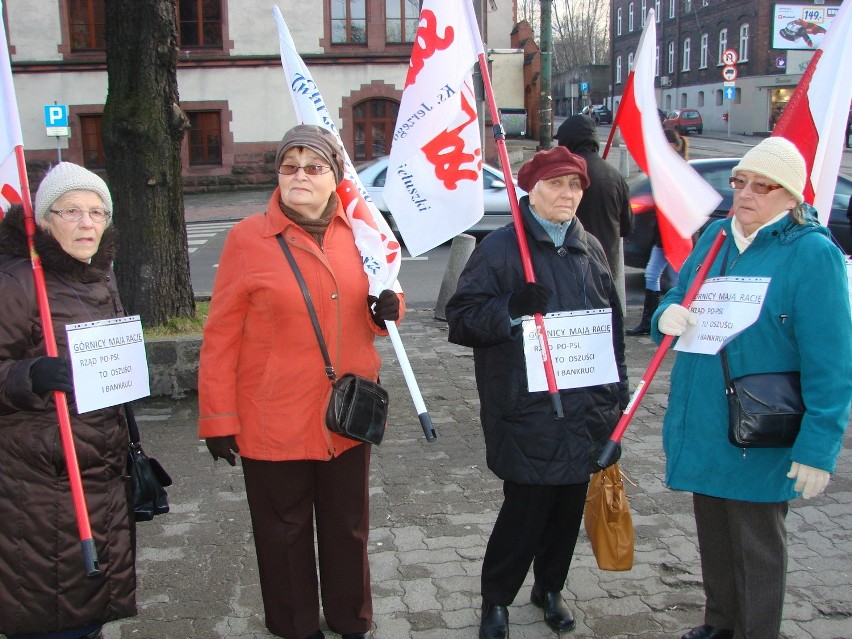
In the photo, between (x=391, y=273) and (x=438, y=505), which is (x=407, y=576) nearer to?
(x=438, y=505)

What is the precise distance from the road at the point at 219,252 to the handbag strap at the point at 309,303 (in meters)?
Result: 5.28

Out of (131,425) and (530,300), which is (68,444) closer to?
(131,425)

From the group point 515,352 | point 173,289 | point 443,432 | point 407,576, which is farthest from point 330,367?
point 173,289

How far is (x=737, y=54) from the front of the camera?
151 feet

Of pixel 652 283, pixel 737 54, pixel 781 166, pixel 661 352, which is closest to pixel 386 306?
pixel 661 352

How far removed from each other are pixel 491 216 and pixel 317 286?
1110cm

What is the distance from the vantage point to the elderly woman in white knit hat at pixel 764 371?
2.65m

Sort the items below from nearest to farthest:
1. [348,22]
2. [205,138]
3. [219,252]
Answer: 1. [219,252]
2. [348,22]
3. [205,138]

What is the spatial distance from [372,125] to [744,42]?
28.6 metres

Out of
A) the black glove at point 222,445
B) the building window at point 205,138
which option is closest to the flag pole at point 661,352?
the black glove at point 222,445

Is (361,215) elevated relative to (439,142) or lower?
lower

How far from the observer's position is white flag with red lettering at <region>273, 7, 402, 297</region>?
3115mm

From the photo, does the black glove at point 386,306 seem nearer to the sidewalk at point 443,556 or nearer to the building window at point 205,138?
the sidewalk at point 443,556

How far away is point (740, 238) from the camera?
2898 mm
